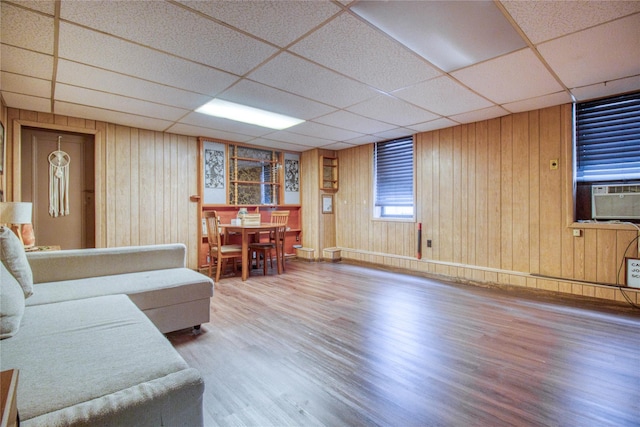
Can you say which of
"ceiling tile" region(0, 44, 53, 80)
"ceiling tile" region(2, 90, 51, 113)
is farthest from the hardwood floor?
"ceiling tile" region(2, 90, 51, 113)

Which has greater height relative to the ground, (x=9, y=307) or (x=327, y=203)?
(x=327, y=203)

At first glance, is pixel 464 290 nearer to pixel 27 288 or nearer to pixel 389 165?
pixel 389 165

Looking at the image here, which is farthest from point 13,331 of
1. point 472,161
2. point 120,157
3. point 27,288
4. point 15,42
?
point 472,161

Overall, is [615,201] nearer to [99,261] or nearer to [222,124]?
[222,124]

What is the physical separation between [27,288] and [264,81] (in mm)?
2428

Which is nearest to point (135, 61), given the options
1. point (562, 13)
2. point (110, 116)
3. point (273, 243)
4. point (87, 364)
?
point (110, 116)

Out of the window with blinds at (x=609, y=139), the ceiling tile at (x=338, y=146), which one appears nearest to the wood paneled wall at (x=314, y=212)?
the ceiling tile at (x=338, y=146)

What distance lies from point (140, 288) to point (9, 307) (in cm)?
90

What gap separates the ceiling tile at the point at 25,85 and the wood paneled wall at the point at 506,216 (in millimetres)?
4814

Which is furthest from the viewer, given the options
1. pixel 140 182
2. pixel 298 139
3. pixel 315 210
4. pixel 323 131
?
pixel 315 210

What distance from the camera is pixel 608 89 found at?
3.15 metres

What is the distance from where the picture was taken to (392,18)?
79.0 inches

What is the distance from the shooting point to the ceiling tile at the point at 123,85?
8.97ft

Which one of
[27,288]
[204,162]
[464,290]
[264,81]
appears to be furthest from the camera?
[204,162]
